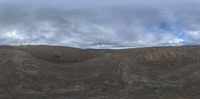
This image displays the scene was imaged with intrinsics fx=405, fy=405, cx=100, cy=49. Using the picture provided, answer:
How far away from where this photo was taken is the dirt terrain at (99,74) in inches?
1291

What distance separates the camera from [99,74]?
3625 cm

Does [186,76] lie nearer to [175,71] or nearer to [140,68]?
[175,71]

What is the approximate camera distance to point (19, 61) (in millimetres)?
36469

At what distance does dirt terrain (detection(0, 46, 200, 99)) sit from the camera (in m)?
32.8

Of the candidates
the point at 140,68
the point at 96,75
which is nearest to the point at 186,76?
the point at 140,68

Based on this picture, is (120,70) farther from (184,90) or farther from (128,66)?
(184,90)

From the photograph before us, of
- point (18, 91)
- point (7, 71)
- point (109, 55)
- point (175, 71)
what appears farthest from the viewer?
point (109, 55)

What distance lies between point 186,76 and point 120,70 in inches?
232

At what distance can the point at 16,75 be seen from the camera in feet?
113

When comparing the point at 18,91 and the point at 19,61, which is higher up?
the point at 19,61

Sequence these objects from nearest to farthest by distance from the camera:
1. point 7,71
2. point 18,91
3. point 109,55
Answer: point 18,91 → point 7,71 → point 109,55

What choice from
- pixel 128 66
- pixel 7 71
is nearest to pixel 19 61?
pixel 7 71

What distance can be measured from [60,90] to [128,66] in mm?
7318

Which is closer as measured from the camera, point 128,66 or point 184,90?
point 184,90
